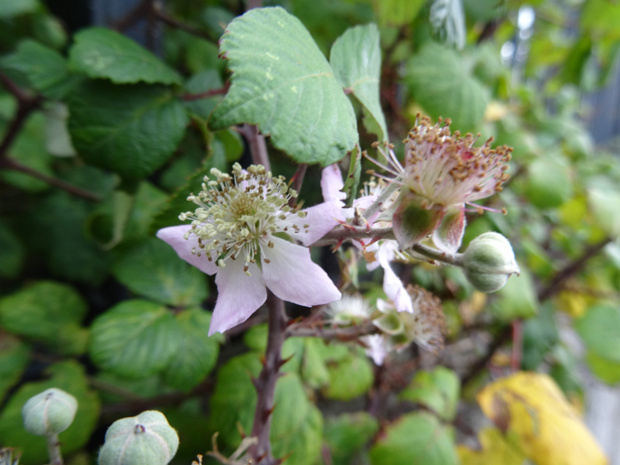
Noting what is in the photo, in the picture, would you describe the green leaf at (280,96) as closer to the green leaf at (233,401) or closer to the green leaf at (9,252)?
the green leaf at (233,401)

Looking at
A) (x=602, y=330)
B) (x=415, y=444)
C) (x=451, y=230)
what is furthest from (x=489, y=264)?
(x=602, y=330)

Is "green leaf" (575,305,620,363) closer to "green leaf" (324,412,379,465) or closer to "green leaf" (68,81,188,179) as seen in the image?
"green leaf" (324,412,379,465)

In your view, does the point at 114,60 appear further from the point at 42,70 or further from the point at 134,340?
the point at 134,340

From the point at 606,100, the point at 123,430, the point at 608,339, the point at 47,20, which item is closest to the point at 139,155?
the point at 123,430

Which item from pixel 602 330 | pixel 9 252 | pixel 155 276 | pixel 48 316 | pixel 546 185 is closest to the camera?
pixel 155 276

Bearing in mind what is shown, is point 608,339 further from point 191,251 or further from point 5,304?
point 5,304

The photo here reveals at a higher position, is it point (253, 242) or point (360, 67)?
point (360, 67)

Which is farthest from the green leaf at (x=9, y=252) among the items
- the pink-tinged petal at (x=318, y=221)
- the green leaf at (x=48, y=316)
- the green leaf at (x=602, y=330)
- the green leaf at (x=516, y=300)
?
the green leaf at (x=602, y=330)
